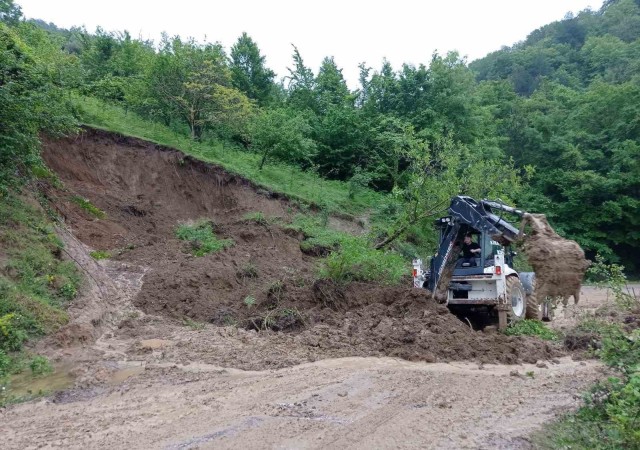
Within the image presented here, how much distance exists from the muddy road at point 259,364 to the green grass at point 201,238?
0.47 m

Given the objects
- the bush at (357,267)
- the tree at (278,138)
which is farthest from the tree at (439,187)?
the tree at (278,138)

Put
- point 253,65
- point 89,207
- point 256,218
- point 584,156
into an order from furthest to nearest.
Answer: point 253,65, point 584,156, point 256,218, point 89,207

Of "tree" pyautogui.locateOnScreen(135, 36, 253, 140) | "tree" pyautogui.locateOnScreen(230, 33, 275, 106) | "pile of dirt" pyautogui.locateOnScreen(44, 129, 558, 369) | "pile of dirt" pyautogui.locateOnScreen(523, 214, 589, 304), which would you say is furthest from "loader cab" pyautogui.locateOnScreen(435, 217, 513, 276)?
"tree" pyautogui.locateOnScreen(230, 33, 275, 106)

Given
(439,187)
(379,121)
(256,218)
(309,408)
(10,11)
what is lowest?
(309,408)

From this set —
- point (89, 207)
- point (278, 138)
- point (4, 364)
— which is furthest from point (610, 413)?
point (278, 138)

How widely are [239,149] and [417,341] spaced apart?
1798 cm

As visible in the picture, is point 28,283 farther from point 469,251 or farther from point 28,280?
point 469,251

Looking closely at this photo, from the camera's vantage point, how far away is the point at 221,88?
2308 cm

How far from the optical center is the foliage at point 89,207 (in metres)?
16.5

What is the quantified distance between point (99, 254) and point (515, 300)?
1114 centimetres

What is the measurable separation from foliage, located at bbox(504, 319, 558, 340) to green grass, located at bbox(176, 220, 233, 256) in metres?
9.20

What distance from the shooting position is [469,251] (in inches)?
464

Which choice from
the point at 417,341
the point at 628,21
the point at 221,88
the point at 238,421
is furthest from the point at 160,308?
the point at 628,21

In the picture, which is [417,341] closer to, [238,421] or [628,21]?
[238,421]
